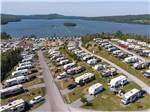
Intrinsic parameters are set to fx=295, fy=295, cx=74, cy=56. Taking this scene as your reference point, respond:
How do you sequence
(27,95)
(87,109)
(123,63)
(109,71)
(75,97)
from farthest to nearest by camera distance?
(123,63)
(109,71)
(27,95)
(75,97)
(87,109)

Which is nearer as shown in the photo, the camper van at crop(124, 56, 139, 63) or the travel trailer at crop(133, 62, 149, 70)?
the travel trailer at crop(133, 62, 149, 70)

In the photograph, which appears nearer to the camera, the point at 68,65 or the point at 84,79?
the point at 84,79

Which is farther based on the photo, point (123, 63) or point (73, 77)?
point (123, 63)

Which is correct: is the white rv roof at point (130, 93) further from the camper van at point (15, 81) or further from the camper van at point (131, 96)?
the camper van at point (15, 81)

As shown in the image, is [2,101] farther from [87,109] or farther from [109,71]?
[109,71]

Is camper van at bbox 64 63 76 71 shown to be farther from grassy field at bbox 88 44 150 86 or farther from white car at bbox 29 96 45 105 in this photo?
white car at bbox 29 96 45 105

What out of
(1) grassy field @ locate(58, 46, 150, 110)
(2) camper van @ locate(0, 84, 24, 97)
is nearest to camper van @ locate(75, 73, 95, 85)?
(1) grassy field @ locate(58, 46, 150, 110)

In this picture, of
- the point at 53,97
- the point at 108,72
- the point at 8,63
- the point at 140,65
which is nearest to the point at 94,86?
the point at 53,97

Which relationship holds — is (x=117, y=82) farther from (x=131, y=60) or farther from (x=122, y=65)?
(x=131, y=60)

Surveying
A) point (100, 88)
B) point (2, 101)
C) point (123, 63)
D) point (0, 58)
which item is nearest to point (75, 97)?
point (100, 88)
